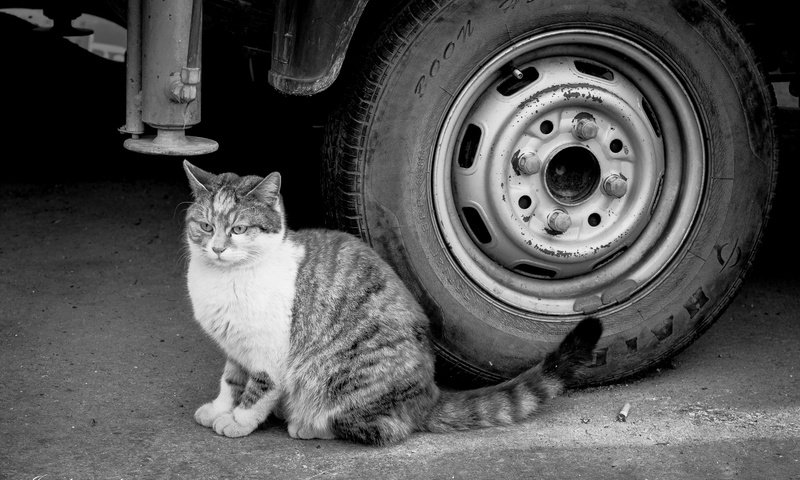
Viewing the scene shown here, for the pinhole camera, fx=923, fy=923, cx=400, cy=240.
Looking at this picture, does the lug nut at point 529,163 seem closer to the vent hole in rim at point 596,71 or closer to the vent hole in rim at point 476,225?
the vent hole in rim at point 476,225

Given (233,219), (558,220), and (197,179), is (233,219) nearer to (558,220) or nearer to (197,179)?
(197,179)

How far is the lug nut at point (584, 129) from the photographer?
3156 mm

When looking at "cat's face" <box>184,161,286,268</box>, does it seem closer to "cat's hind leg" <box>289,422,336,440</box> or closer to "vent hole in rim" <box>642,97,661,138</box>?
"cat's hind leg" <box>289,422,336,440</box>

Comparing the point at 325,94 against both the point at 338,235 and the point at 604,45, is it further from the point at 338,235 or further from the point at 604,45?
the point at 604,45

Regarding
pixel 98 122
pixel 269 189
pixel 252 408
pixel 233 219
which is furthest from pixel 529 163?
pixel 98 122

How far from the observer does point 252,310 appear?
9.53 ft

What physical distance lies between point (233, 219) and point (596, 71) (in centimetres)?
136

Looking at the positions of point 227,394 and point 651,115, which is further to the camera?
point 651,115

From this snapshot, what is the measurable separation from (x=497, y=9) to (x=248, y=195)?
3.31 ft

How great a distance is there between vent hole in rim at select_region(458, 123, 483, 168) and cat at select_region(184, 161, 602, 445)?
466mm

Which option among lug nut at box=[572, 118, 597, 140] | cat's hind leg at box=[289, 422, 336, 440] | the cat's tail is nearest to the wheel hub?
lug nut at box=[572, 118, 597, 140]

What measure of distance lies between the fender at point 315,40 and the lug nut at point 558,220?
35.2 inches

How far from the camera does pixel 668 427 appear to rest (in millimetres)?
3018

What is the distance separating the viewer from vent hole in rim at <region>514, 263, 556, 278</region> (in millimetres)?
3291
